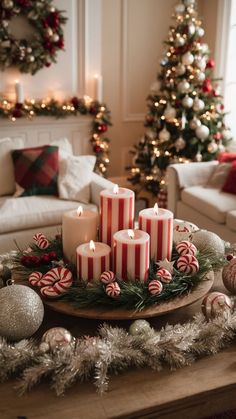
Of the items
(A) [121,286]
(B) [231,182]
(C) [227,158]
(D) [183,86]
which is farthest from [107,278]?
(D) [183,86]

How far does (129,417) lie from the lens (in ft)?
3.69

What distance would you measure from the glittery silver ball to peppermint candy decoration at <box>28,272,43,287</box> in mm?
168

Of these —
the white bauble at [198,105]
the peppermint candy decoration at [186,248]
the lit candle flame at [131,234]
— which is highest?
the white bauble at [198,105]

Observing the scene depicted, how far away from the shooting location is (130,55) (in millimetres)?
4734

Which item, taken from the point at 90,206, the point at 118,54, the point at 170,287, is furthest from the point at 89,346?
the point at 118,54

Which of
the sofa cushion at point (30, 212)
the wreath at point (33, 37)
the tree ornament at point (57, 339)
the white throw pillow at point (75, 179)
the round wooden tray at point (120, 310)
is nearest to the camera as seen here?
the tree ornament at point (57, 339)

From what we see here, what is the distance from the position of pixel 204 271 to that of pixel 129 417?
0.62 metres

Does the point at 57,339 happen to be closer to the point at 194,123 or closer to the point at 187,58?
the point at 194,123

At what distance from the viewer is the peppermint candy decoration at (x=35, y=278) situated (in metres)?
1.52

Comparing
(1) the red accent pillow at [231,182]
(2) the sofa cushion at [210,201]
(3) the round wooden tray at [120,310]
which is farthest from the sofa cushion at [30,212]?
(3) the round wooden tray at [120,310]

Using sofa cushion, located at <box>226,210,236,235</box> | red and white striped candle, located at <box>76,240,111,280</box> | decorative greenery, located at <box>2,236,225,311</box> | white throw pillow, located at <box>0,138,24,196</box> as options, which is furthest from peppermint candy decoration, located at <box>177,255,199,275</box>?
white throw pillow, located at <box>0,138,24,196</box>

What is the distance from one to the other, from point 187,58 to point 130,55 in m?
0.87

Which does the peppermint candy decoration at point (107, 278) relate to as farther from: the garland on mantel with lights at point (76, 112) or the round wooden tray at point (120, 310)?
the garland on mantel with lights at point (76, 112)

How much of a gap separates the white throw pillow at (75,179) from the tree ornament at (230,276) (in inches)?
70.6
